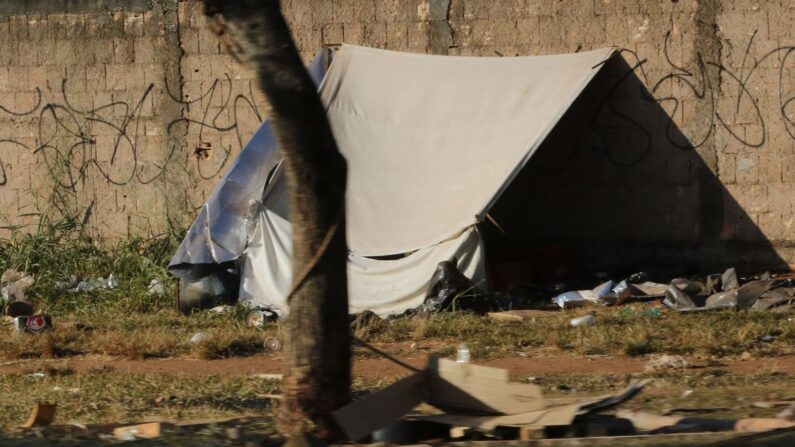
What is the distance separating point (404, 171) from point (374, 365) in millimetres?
2360

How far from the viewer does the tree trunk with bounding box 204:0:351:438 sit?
13.4 feet

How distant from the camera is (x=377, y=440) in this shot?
14.8ft

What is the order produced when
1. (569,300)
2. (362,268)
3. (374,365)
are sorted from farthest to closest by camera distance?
(569,300)
(362,268)
(374,365)

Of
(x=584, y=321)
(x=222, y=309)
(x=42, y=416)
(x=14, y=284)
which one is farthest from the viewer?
Answer: (x=14, y=284)

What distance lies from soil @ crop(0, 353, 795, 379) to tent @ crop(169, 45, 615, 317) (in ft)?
4.51

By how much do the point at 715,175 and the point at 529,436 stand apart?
19.9 ft

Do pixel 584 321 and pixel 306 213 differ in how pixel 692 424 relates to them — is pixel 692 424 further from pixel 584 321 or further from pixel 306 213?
pixel 584 321

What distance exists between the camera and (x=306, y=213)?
429 cm

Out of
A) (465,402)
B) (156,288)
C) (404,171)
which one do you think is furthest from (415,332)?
(465,402)

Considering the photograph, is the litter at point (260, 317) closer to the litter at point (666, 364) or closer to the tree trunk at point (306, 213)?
the litter at point (666, 364)

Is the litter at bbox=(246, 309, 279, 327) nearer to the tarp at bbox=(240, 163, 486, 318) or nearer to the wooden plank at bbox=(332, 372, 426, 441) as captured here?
the tarp at bbox=(240, 163, 486, 318)

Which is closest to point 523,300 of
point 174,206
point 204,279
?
point 204,279

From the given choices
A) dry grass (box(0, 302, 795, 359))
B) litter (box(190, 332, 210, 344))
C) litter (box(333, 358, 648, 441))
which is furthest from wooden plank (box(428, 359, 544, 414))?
litter (box(190, 332, 210, 344))

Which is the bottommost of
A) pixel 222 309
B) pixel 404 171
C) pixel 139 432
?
pixel 139 432
